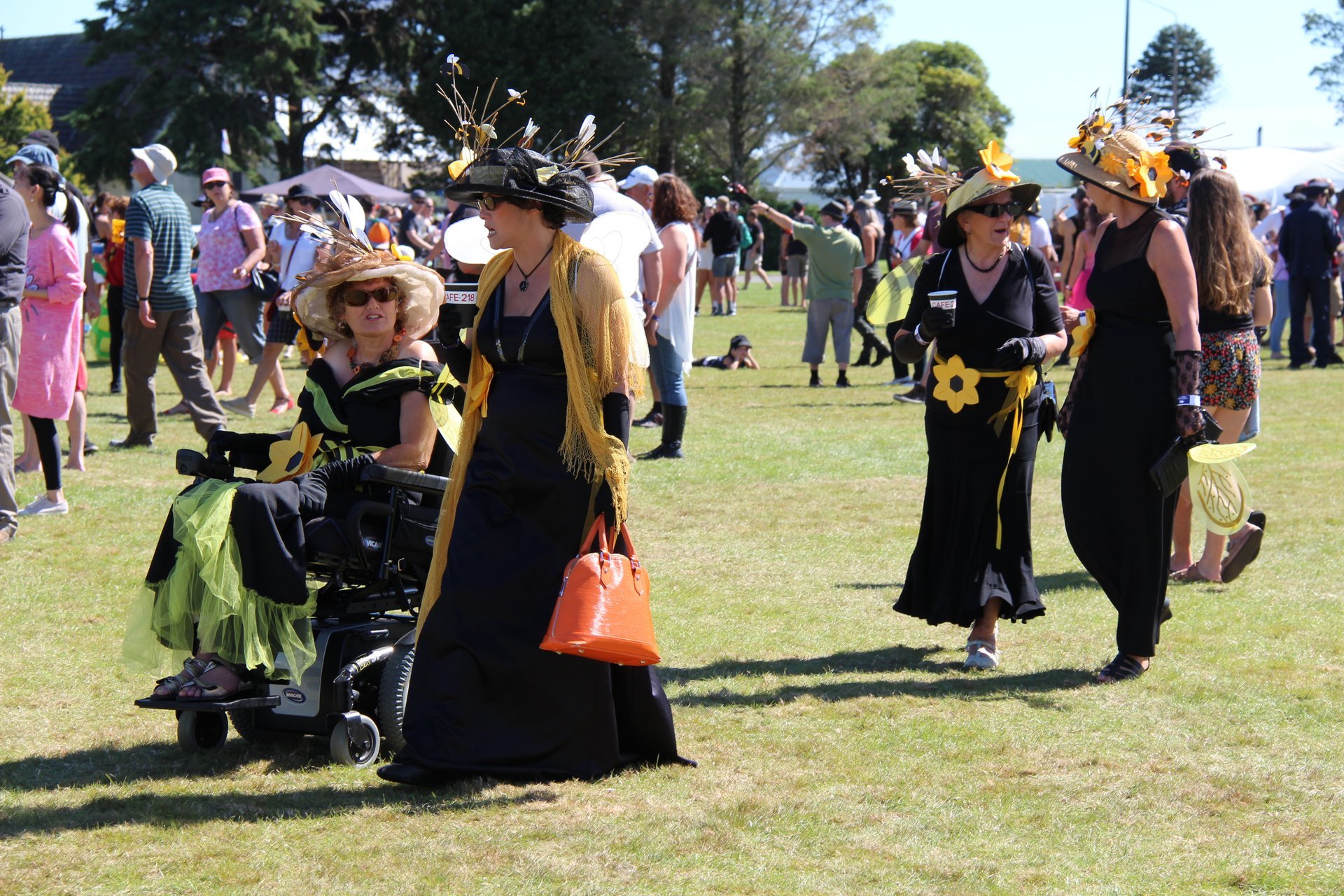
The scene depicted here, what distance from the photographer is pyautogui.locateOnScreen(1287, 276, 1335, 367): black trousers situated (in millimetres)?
16984

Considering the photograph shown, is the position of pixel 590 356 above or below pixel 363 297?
below

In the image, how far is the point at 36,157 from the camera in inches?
334

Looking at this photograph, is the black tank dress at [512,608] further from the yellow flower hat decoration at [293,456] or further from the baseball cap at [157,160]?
the baseball cap at [157,160]

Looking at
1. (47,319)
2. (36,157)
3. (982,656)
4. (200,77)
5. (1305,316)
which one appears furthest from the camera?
(200,77)

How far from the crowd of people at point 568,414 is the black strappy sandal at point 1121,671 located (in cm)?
2

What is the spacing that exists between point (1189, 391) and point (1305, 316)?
45.0 feet

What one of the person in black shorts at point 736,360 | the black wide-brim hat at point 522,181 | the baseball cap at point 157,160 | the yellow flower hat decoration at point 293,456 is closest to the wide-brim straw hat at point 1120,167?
the black wide-brim hat at point 522,181

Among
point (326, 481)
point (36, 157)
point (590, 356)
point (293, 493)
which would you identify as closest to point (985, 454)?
point (590, 356)

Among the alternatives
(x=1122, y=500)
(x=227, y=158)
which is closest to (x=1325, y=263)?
(x=1122, y=500)

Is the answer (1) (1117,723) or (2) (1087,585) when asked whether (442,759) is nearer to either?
(1) (1117,723)

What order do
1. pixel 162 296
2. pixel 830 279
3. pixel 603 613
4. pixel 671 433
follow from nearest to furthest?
pixel 603 613, pixel 162 296, pixel 671 433, pixel 830 279

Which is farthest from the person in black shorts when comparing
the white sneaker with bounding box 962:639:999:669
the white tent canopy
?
the white tent canopy

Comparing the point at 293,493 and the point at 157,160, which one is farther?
the point at 157,160

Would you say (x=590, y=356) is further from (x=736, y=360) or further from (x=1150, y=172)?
(x=736, y=360)
